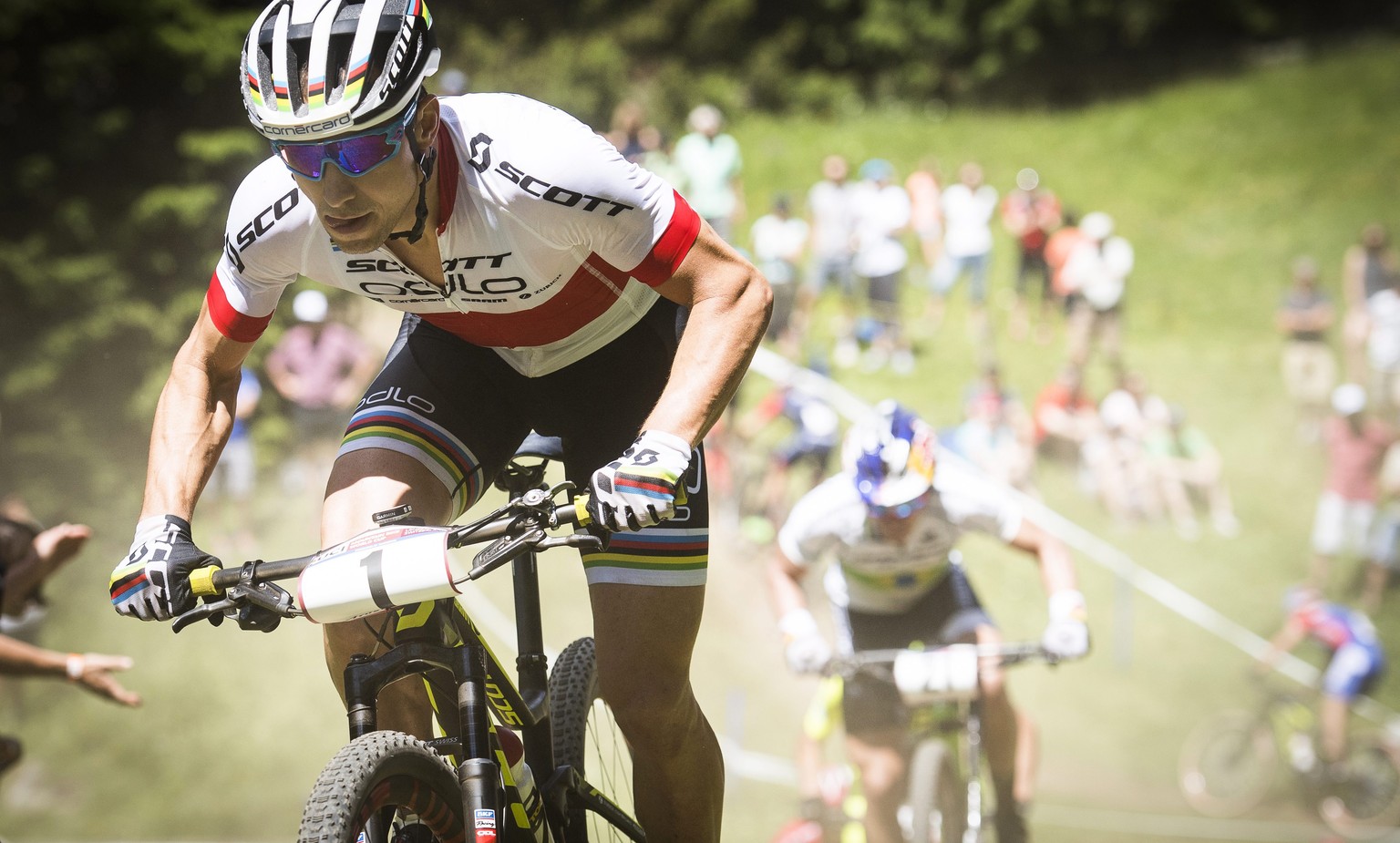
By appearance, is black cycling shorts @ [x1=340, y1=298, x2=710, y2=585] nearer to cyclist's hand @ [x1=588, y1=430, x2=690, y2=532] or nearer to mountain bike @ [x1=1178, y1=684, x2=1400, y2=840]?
cyclist's hand @ [x1=588, y1=430, x2=690, y2=532]

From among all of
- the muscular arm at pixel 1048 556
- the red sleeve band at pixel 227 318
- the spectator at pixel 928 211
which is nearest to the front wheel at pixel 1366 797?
the muscular arm at pixel 1048 556

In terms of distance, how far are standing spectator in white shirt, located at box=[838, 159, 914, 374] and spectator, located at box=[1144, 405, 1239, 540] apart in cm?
285

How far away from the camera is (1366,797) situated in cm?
932

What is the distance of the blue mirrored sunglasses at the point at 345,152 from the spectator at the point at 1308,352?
14.0 m

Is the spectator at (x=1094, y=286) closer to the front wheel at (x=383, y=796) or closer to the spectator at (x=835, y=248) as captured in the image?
the spectator at (x=835, y=248)

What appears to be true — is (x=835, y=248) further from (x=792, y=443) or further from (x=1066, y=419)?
(x=792, y=443)

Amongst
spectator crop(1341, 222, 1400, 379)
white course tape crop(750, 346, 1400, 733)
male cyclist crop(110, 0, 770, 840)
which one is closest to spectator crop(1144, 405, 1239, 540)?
white course tape crop(750, 346, 1400, 733)

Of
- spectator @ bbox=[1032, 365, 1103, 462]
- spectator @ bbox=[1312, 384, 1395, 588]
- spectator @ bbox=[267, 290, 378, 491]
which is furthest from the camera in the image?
spectator @ bbox=[1032, 365, 1103, 462]

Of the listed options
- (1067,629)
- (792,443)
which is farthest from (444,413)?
(792,443)

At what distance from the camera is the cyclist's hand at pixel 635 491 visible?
2488 millimetres

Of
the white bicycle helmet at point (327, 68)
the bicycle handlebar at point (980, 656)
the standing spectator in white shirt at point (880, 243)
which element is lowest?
the bicycle handlebar at point (980, 656)

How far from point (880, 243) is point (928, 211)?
6.47 ft

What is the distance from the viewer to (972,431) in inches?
480

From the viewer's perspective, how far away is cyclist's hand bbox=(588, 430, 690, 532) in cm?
249
